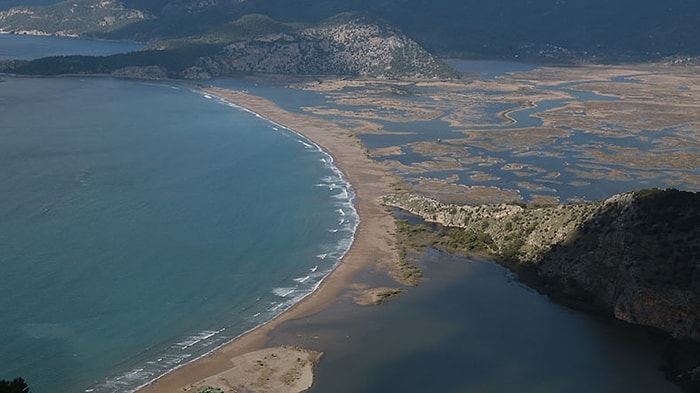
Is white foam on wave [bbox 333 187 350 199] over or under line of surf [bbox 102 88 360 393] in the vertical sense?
over

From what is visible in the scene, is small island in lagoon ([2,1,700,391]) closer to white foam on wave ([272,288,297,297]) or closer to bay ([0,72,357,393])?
white foam on wave ([272,288,297,297])

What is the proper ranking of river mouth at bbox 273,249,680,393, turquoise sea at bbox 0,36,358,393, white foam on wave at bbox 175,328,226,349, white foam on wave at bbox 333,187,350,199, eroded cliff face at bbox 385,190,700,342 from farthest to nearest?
white foam on wave at bbox 333,187,350,199
eroded cliff face at bbox 385,190,700,342
white foam on wave at bbox 175,328,226,349
turquoise sea at bbox 0,36,358,393
river mouth at bbox 273,249,680,393

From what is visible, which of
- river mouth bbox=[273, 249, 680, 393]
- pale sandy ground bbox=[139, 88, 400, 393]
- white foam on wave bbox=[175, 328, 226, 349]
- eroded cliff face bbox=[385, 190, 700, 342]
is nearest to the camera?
pale sandy ground bbox=[139, 88, 400, 393]

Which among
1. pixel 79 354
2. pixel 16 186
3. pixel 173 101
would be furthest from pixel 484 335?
pixel 173 101

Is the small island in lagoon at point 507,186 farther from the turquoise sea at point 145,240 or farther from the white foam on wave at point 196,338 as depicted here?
the turquoise sea at point 145,240

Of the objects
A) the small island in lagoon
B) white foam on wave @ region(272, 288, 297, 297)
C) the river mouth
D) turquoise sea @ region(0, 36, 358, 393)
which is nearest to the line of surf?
white foam on wave @ region(272, 288, 297, 297)

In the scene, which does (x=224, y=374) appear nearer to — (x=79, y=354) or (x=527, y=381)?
(x=79, y=354)
